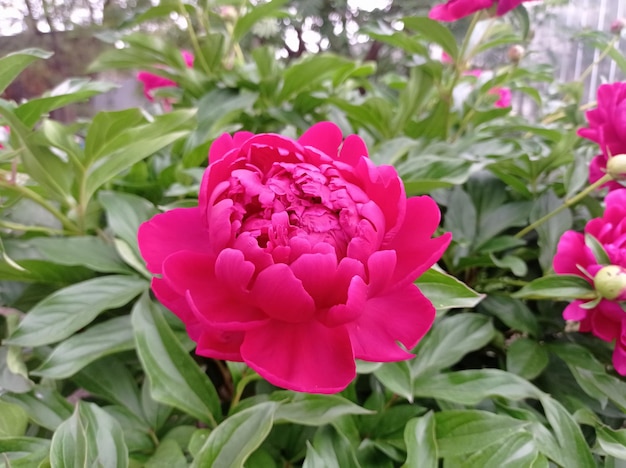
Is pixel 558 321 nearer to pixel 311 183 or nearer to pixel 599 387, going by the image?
pixel 599 387

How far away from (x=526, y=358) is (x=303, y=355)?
303mm

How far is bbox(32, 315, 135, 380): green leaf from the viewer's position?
41 centimetres

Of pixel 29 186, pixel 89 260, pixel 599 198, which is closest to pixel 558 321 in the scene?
pixel 599 198

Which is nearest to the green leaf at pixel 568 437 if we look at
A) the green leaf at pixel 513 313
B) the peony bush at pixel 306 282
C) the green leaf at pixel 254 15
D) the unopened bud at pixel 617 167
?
the peony bush at pixel 306 282

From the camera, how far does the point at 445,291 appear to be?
365 mm

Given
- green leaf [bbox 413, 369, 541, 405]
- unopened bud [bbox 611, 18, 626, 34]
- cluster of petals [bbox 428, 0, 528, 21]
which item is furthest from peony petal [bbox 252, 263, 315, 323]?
unopened bud [bbox 611, 18, 626, 34]

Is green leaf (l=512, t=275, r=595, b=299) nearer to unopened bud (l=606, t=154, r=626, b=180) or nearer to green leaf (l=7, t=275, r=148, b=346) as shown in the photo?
unopened bud (l=606, t=154, r=626, b=180)

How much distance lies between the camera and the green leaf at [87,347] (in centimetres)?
41

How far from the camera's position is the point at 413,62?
73 cm

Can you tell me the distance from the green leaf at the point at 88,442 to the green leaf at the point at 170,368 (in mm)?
50

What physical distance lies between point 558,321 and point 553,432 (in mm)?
150

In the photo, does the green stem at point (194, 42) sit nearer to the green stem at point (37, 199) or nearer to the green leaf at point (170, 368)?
the green stem at point (37, 199)

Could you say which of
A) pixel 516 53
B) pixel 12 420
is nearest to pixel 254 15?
pixel 516 53

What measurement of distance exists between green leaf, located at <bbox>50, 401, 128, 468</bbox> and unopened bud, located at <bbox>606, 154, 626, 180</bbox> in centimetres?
49
